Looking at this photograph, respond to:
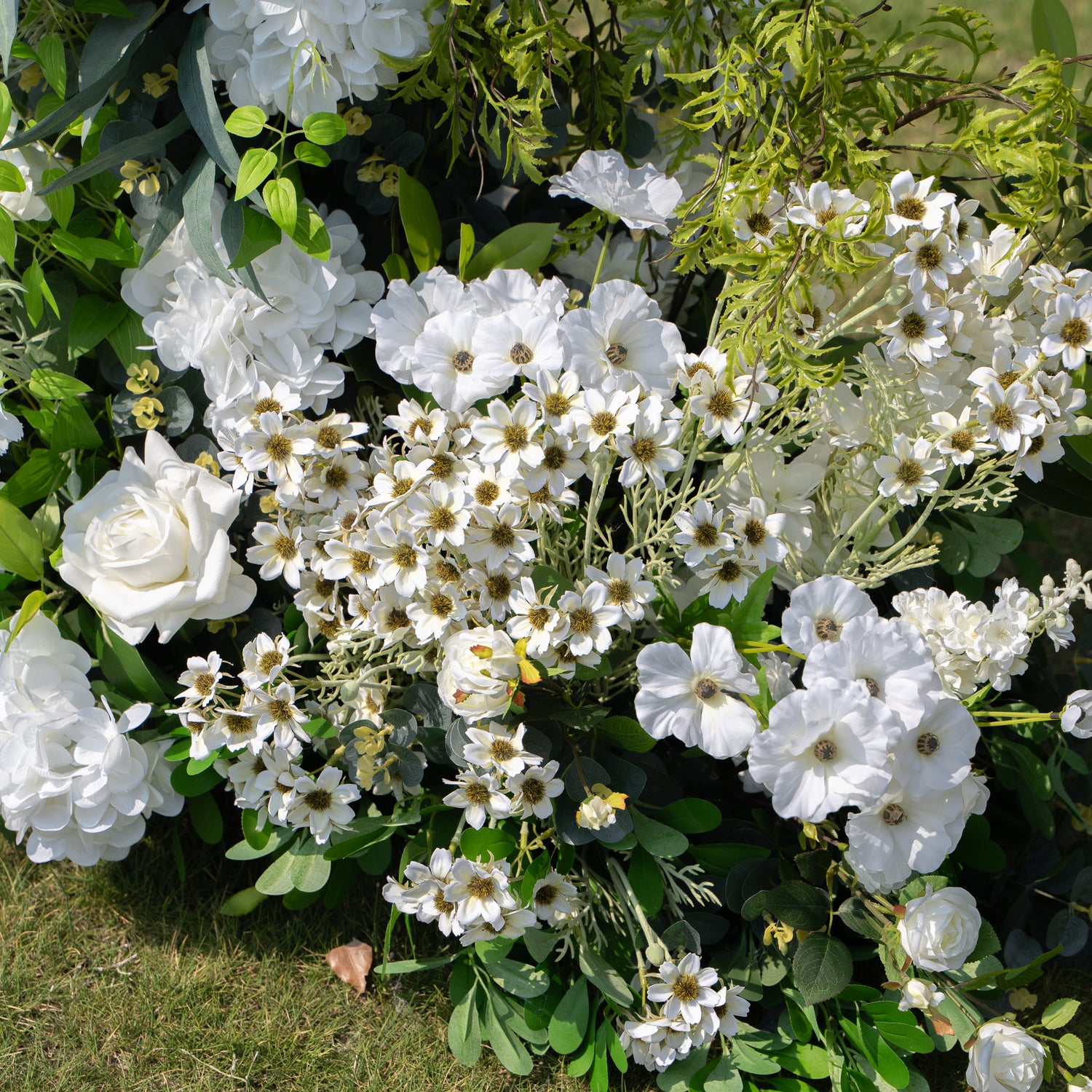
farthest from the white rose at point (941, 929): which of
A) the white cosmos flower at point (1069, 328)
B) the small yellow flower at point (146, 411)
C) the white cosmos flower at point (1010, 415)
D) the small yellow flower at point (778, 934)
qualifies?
the small yellow flower at point (146, 411)

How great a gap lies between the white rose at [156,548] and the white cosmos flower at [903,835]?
2.31 ft

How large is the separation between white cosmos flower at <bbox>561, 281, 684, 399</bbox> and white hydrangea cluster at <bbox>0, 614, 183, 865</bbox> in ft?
2.07

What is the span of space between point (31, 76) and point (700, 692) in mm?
1061

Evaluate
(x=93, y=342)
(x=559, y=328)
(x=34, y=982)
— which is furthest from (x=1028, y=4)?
(x=34, y=982)

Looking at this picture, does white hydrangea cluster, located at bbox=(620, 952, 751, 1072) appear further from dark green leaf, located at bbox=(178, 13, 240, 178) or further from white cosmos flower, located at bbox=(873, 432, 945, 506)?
dark green leaf, located at bbox=(178, 13, 240, 178)

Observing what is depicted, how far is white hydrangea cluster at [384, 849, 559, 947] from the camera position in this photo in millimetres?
1035

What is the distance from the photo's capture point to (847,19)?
3.49ft

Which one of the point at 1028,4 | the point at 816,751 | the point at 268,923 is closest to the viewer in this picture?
the point at 816,751

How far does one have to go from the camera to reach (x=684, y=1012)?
3.40ft

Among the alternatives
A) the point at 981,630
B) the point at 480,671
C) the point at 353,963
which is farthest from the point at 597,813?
the point at 353,963

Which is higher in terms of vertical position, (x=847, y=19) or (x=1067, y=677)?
(x=847, y=19)

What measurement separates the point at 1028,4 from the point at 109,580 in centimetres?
282

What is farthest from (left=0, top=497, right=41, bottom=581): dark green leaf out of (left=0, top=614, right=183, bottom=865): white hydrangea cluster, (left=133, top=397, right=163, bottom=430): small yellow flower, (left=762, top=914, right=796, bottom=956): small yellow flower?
(left=762, top=914, right=796, bottom=956): small yellow flower

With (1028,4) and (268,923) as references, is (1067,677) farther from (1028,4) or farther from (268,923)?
(1028,4)
